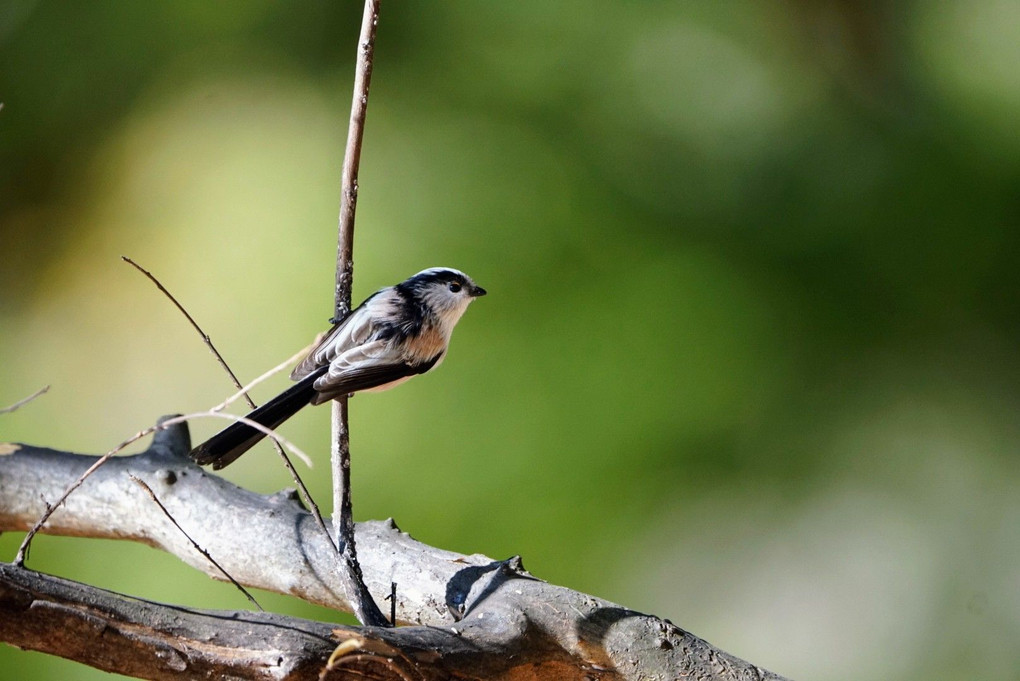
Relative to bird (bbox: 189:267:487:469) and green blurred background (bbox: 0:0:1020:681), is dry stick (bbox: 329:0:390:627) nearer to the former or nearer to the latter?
bird (bbox: 189:267:487:469)

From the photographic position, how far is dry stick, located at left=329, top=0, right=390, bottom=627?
91 centimetres

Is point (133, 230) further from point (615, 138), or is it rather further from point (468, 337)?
point (615, 138)

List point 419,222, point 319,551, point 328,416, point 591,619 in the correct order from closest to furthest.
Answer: point 591,619 < point 319,551 < point 328,416 < point 419,222

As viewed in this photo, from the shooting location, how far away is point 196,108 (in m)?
2.28

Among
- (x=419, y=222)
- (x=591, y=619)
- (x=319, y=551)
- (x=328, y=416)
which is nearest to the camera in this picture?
(x=591, y=619)

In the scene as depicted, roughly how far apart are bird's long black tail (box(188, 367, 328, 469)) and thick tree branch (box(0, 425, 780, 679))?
0.71 ft

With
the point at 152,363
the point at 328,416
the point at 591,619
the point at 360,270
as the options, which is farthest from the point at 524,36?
the point at 591,619

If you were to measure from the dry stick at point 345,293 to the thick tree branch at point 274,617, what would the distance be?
0.07 metres

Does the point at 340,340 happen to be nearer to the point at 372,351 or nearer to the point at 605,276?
the point at 372,351

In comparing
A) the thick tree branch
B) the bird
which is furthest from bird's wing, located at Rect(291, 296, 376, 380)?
the thick tree branch

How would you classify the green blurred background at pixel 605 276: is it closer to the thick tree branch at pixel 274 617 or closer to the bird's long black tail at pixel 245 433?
the thick tree branch at pixel 274 617

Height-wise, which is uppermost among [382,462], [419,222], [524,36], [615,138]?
[524,36]

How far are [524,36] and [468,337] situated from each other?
0.78 meters

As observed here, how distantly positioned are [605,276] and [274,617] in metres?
1.54
